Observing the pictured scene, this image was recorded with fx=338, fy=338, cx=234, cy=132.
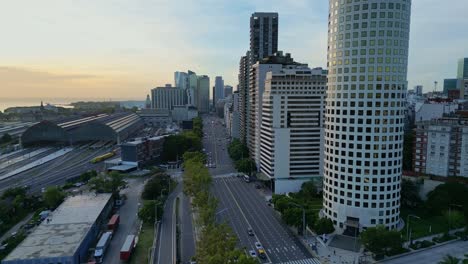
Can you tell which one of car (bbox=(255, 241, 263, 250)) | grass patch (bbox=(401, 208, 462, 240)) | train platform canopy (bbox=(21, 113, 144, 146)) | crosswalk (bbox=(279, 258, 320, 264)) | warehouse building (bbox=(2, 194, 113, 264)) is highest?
train platform canopy (bbox=(21, 113, 144, 146))

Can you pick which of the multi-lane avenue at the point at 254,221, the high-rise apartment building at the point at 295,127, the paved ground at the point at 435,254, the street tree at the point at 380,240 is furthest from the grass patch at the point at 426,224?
the high-rise apartment building at the point at 295,127

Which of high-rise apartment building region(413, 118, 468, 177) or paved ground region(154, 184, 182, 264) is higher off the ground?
Answer: high-rise apartment building region(413, 118, 468, 177)

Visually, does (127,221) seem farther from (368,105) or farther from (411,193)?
(411,193)

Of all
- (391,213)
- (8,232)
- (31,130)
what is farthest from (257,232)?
(31,130)

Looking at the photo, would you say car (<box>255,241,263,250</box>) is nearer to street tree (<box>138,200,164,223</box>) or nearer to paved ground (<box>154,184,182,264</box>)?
paved ground (<box>154,184,182,264</box>)

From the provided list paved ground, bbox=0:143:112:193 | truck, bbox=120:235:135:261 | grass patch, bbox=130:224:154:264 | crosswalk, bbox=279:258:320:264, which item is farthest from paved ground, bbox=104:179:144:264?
crosswalk, bbox=279:258:320:264

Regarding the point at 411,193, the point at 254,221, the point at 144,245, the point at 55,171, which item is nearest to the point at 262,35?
the point at 411,193
